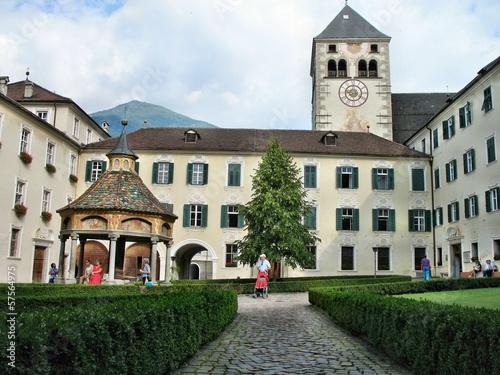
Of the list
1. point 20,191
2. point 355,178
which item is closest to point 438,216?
point 355,178

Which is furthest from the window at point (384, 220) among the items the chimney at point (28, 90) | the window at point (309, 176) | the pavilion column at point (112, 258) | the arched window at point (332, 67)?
the chimney at point (28, 90)

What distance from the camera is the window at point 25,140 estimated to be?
29.8 meters

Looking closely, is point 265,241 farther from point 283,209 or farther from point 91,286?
point 91,286

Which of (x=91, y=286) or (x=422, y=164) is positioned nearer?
(x=91, y=286)

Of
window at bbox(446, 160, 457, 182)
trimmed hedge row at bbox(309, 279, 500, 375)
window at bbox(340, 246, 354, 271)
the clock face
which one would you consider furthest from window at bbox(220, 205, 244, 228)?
trimmed hedge row at bbox(309, 279, 500, 375)

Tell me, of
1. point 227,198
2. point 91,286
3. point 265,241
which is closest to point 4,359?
point 91,286

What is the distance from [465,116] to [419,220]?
29.7ft

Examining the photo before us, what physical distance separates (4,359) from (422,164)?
37422 millimetres

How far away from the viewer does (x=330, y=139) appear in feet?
129

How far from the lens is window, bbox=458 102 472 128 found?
31.1 metres

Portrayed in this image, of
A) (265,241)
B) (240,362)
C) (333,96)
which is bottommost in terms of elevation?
(240,362)

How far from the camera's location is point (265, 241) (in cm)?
3097

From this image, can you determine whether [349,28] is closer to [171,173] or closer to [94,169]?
[171,173]

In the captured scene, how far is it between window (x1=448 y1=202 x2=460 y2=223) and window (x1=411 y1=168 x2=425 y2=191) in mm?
3731
